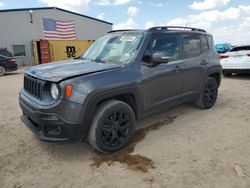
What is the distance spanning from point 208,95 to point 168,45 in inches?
74.1

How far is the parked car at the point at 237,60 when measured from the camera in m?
9.45

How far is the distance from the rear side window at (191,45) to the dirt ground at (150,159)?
1.35 m

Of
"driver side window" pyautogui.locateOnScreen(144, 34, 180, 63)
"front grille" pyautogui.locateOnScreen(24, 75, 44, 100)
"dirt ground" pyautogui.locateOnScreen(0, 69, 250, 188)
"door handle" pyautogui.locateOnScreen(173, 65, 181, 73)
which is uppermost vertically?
"driver side window" pyautogui.locateOnScreen(144, 34, 180, 63)

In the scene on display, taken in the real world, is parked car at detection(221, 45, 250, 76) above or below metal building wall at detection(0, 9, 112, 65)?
below

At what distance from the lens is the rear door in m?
4.89

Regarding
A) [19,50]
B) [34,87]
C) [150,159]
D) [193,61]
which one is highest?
[193,61]

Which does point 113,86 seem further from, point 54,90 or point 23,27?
point 23,27

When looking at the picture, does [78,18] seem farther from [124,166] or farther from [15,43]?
[124,166]

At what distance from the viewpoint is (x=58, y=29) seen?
24938 millimetres

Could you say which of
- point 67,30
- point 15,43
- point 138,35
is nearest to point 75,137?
point 138,35

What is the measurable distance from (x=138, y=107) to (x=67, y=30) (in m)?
23.4

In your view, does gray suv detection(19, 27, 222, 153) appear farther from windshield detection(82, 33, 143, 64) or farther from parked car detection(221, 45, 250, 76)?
parked car detection(221, 45, 250, 76)

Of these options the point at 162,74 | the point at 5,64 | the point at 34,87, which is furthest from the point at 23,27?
the point at 162,74

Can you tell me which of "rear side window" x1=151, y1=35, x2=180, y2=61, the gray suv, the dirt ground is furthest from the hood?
the dirt ground
